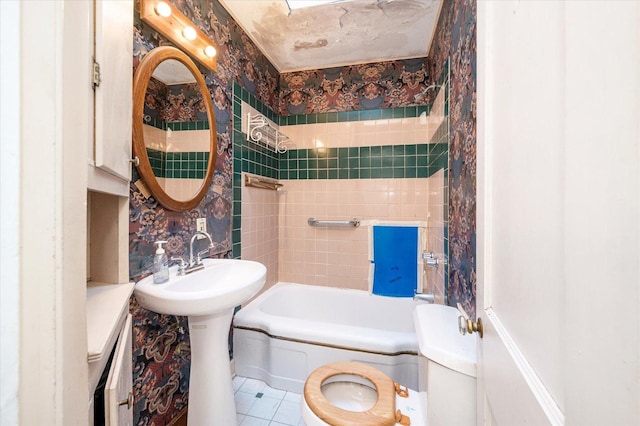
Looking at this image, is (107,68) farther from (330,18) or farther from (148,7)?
(330,18)

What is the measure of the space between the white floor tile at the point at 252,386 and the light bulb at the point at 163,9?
7.24ft

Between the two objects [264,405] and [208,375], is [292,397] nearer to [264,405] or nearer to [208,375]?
[264,405]

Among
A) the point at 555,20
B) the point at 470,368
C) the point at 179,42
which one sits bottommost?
the point at 470,368

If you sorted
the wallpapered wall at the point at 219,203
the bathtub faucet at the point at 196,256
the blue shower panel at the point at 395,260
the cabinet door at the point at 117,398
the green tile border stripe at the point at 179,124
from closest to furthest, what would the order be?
the cabinet door at the point at 117,398, the wallpapered wall at the point at 219,203, the green tile border stripe at the point at 179,124, the bathtub faucet at the point at 196,256, the blue shower panel at the point at 395,260

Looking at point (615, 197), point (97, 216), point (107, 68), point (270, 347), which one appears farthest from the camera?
point (270, 347)

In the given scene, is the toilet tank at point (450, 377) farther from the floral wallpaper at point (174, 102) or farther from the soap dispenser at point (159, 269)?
the floral wallpaper at point (174, 102)

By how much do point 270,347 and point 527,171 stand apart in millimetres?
1782

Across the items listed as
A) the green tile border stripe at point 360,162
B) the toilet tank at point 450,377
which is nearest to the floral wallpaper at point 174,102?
the green tile border stripe at point 360,162

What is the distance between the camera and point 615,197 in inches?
9.8

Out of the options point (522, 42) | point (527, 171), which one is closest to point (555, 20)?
point (522, 42)

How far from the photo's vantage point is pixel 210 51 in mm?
1581

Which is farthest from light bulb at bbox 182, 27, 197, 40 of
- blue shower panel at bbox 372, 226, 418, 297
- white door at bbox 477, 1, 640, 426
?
blue shower panel at bbox 372, 226, 418, 297

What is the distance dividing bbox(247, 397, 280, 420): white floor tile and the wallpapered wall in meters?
0.40

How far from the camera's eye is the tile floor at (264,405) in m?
1.48
